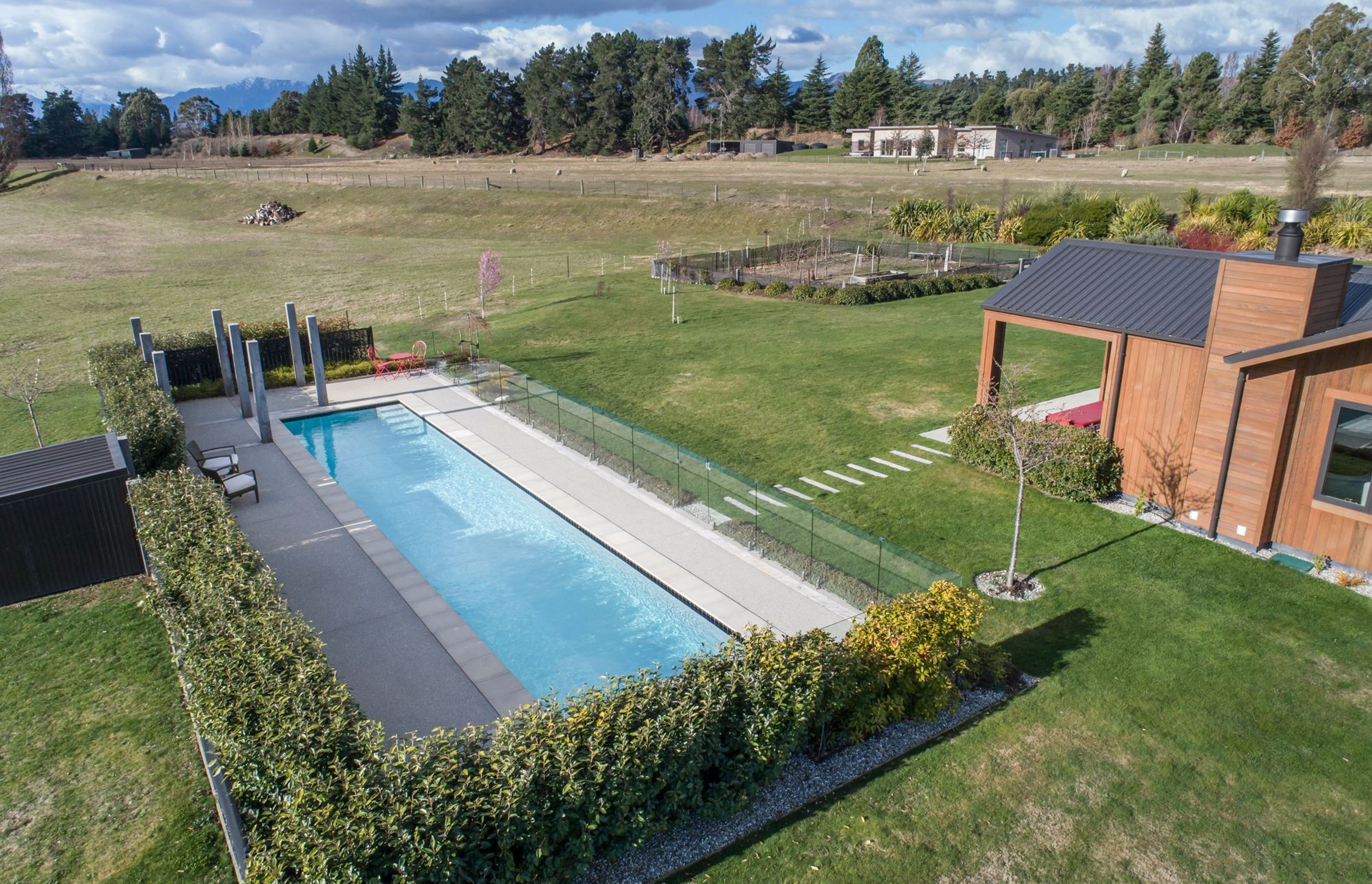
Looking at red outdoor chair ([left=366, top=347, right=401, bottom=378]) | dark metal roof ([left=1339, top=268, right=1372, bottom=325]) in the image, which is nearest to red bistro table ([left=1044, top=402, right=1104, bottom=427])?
dark metal roof ([left=1339, top=268, right=1372, bottom=325])

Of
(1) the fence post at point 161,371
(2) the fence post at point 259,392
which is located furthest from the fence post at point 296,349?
(1) the fence post at point 161,371

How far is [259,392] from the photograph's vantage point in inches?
814

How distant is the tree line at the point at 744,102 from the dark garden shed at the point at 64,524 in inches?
3840

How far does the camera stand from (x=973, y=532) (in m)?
15.2

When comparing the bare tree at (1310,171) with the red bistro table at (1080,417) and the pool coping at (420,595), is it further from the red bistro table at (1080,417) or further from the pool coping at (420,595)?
the pool coping at (420,595)

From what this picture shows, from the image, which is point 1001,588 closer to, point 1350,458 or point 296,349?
point 1350,458

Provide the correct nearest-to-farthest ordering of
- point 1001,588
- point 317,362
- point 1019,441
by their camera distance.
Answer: point 1001,588, point 1019,441, point 317,362

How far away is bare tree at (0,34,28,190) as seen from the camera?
10138 centimetres

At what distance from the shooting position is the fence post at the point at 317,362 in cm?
2280

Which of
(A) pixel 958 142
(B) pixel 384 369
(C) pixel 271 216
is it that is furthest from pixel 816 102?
(B) pixel 384 369

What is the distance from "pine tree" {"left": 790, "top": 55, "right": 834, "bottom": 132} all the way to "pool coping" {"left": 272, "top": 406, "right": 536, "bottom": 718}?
10562 cm

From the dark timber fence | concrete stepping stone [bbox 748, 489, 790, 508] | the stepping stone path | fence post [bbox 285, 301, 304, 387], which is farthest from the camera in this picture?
the dark timber fence

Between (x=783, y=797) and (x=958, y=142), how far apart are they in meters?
90.2

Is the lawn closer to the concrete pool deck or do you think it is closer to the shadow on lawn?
Answer: the shadow on lawn
